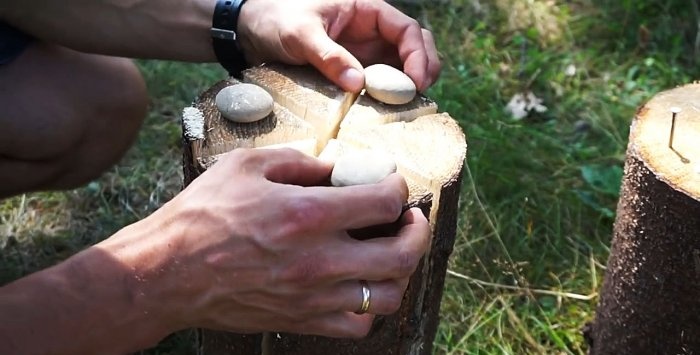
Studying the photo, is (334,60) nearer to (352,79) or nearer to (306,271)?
(352,79)

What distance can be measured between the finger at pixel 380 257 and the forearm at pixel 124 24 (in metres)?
0.67

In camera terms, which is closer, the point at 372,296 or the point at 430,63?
the point at 372,296

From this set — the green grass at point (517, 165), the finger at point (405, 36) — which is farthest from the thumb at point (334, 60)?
the green grass at point (517, 165)

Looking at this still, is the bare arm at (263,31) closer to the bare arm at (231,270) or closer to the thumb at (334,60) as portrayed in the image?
the thumb at (334,60)

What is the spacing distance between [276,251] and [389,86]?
1.44ft

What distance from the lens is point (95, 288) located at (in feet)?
3.20

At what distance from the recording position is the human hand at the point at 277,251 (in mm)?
930

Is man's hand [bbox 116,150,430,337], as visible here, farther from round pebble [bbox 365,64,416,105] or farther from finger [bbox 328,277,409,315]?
round pebble [bbox 365,64,416,105]

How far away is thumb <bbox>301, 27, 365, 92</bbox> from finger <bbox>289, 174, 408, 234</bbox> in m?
0.33

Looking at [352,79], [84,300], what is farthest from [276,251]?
[352,79]

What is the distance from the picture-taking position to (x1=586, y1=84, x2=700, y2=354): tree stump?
53.6 inches

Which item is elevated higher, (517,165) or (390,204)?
(390,204)

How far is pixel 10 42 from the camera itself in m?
1.63

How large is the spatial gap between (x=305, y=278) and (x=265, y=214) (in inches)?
3.3
